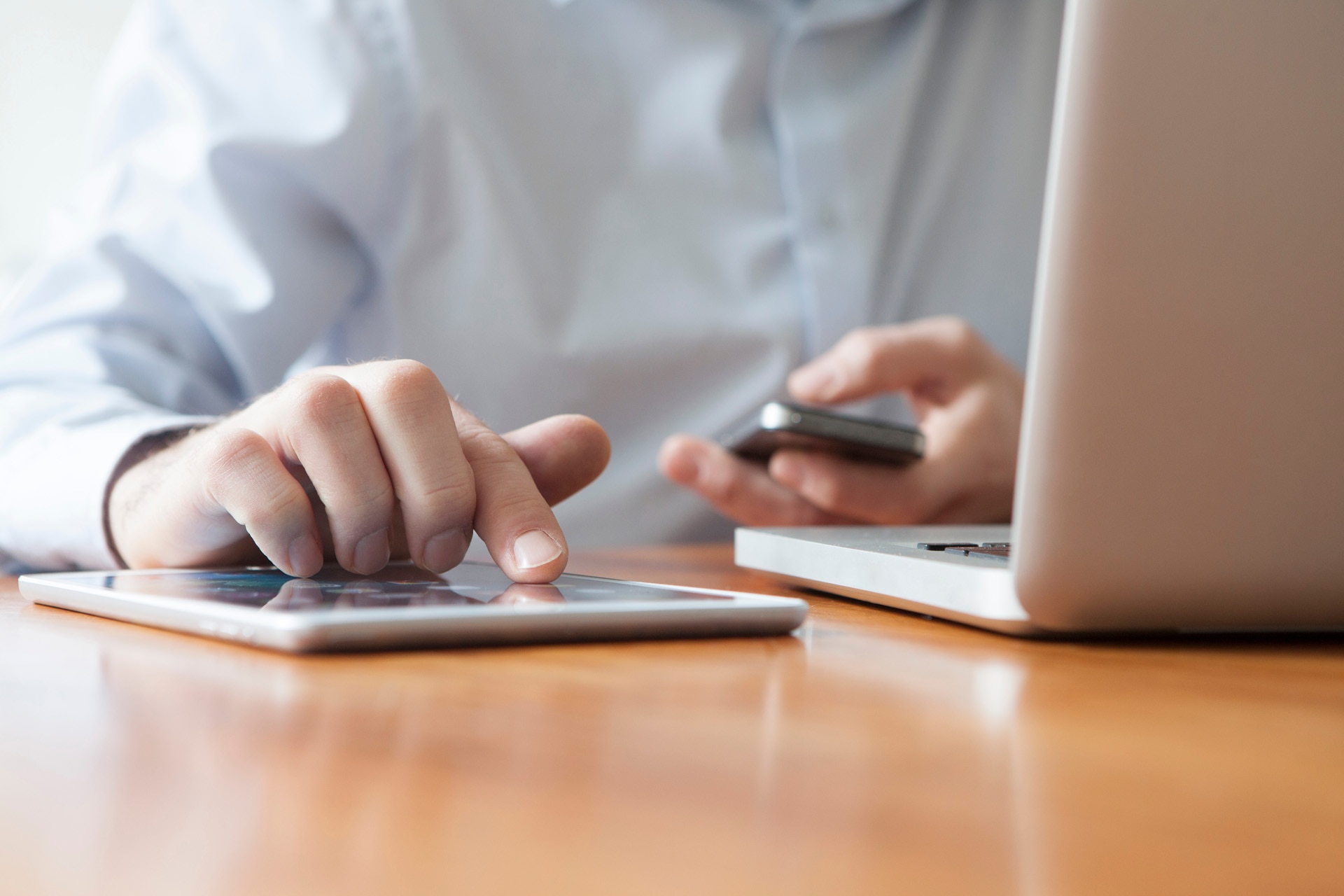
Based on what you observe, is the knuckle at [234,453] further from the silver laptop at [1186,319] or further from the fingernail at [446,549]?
the silver laptop at [1186,319]

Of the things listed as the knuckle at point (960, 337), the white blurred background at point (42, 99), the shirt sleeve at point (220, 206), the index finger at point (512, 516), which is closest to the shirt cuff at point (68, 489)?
the shirt sleeve at point (220, 206)

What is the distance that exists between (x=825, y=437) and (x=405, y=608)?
0.38m

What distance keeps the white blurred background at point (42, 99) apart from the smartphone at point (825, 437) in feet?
7.32

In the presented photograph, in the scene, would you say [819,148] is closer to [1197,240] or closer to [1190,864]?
[1197,240]

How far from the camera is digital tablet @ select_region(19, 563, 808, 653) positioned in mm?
285

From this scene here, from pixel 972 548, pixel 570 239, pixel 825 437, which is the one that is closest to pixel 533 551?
pixel 972 548

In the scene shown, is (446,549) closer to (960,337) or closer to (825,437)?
(825,437)

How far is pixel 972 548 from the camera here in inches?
17.0

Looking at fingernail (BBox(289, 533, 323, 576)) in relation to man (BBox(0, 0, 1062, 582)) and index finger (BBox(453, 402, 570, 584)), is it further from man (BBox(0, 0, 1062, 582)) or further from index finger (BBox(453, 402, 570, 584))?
man (BBox(0, 0, 1062, 582))

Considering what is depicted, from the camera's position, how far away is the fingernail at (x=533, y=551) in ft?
1.24

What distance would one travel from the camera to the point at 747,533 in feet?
1.70

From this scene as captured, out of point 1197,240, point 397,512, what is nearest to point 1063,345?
point 1197,240

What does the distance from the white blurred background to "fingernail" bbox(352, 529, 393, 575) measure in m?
2.36

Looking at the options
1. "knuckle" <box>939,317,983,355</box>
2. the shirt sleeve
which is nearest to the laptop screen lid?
"knuckle" <box>939,317,983,355</box>
